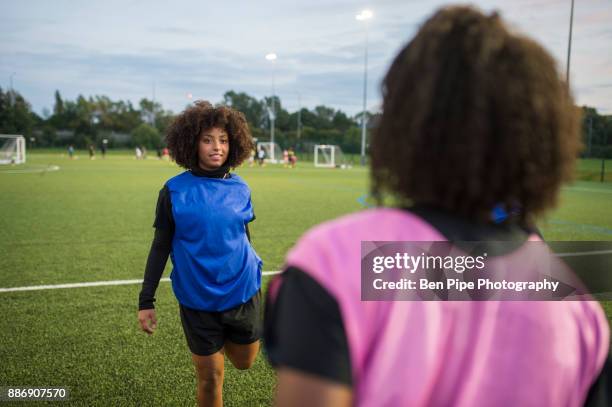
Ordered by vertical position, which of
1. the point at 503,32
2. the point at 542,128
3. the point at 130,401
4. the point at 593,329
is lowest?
the point at 130,401

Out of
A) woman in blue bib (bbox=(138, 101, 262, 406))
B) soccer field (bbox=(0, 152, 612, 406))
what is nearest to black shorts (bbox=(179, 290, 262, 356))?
woman in blue bib (bbox=(138, 101, 262, 406))

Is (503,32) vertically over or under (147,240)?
over

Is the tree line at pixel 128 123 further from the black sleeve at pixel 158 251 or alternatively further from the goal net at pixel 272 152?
the black sleeve at pixel 158 251

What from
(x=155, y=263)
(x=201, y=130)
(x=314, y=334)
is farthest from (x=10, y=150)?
(x=314, y=334)

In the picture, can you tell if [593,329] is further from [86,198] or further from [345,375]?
[86,198]

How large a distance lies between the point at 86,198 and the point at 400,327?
16.4 meters

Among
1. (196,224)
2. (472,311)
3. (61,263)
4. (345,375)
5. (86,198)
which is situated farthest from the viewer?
(86,198)

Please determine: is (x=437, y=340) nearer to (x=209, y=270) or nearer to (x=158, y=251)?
(x=209, y=270)

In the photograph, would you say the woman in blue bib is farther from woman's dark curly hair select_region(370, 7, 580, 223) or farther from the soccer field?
woman's dark curly hair select_region(370, 7, 580, 223)

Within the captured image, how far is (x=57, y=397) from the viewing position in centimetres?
348

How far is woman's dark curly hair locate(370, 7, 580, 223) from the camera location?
0.86 metres

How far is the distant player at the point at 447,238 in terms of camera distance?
799 mm

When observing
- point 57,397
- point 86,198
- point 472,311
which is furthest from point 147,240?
point 472,311

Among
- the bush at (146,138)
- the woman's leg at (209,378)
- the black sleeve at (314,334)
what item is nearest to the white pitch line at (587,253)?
the woman's leg at (209,378)
